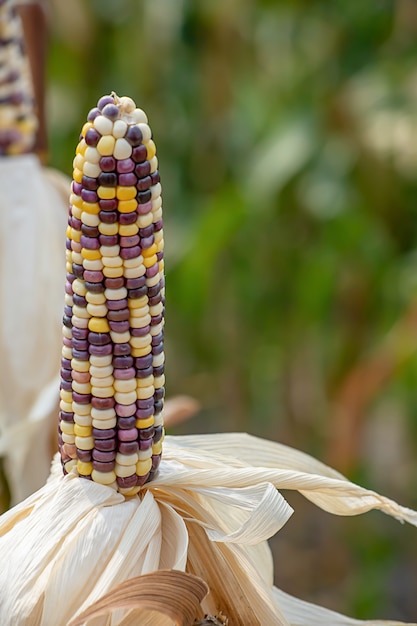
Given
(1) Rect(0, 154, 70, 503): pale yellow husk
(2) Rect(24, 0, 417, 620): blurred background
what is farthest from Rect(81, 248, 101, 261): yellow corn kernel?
(2) Rect(24, 0, 417, 620): blurred background

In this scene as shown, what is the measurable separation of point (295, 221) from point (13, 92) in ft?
4.41

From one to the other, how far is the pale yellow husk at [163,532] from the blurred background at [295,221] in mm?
1012

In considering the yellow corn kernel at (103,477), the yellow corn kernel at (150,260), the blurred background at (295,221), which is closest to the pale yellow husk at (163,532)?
Answer: the yellow corn kernel at (103,477)

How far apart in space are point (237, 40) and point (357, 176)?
18.3 inches

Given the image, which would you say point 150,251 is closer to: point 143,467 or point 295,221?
point 143,467

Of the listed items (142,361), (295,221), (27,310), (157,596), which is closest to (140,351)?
(142,361)

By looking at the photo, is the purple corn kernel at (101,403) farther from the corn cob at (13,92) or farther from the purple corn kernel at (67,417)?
the corn cob at (13,92)

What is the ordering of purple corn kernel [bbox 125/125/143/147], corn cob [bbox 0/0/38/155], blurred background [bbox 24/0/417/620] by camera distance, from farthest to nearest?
blurred background [bbox 24/0/417/620], corn cob [bbox 0/0/38/155], purple corn kernel [bbox 125/125/143/147]

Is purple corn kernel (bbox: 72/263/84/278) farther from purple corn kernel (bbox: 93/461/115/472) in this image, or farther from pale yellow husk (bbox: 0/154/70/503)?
pale yellow husk (bbox: 0/154/70/503)

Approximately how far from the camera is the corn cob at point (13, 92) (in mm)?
681

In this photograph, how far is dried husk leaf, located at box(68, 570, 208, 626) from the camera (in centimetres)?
39

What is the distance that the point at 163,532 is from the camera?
0.45 m

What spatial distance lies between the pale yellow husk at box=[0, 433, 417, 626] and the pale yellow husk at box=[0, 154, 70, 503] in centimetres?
24

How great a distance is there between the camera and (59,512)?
0.43 m
